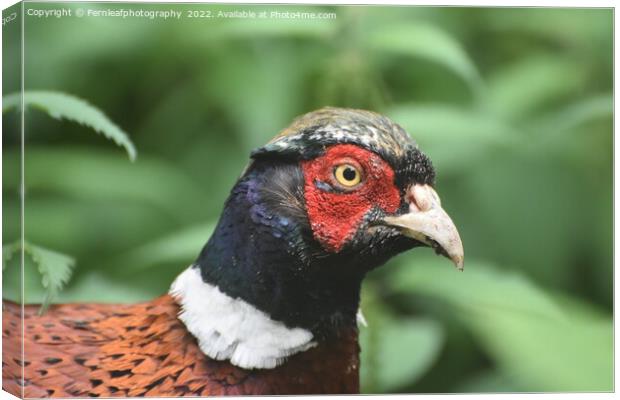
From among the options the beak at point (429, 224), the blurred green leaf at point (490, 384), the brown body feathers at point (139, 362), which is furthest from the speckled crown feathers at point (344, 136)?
the blurred green leaf at point (490, 384)

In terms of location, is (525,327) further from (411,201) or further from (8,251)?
A: (8,251)

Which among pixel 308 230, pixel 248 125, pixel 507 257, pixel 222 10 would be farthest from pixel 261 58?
pixel 308 230

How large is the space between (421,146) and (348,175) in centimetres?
109

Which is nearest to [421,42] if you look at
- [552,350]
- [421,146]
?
[421,146]

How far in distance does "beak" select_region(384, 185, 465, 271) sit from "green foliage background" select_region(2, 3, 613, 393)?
628mm

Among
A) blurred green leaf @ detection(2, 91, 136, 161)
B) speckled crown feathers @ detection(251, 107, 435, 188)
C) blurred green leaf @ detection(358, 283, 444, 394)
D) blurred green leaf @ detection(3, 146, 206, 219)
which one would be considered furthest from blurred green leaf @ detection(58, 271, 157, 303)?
speckled crown feathers @ detection(251, 107, 435, 188)

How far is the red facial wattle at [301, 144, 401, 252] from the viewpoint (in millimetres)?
2674

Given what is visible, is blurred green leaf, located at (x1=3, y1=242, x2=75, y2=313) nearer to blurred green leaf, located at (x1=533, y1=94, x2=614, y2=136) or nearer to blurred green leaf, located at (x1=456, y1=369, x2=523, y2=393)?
blurred green leaf, located at (x1=456, y1=369, x2=523, y2=393)

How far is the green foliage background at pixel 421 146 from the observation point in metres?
3.38

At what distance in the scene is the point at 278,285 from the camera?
2.75 metres

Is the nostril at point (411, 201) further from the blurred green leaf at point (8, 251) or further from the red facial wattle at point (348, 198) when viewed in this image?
the blurred green leaf at point (8, 251)

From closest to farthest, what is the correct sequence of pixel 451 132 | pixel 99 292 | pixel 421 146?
pixel 99 292 < pixel 451 132 < pixel 421 146

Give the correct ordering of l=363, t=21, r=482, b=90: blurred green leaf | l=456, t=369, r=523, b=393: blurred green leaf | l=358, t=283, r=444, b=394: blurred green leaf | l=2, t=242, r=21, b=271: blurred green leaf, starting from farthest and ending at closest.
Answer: l=456, t=369, r=523, b=393: blurred green leaf, l=358, t=283, r=444, b=394: blurred green leaf, l=363, t=21, r=482, b=90: blurred green leaf, l=2, t=242, r=21, b=271: blurred green leaf

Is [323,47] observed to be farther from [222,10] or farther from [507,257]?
[507,257]
